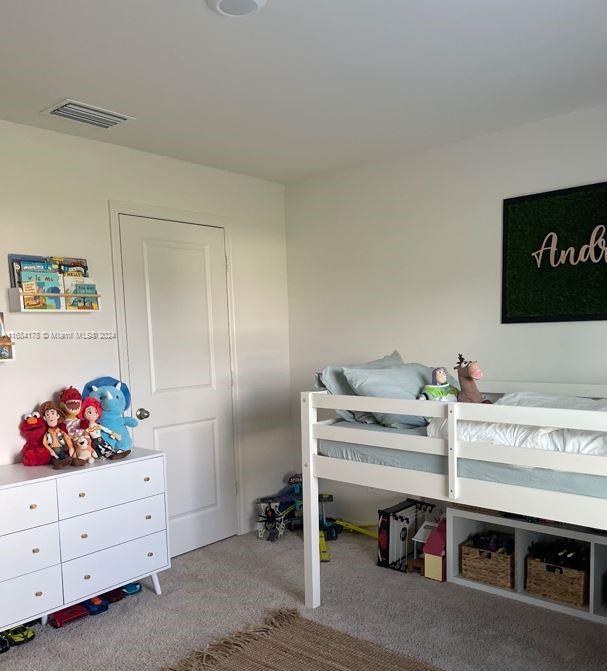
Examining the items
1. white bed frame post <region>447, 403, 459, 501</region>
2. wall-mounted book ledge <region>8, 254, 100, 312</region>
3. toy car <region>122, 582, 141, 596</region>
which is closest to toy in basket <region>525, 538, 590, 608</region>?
white bed frame post <region>447, 403, 459, 501</region>

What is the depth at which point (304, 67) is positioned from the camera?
88.0 inches

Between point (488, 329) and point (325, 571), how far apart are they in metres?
1.55

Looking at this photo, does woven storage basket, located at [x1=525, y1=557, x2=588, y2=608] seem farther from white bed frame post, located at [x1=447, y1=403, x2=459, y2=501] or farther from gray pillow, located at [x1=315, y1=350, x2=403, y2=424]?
gray pillow, located at [x1=315, y1=350, x2=403, y2=424]

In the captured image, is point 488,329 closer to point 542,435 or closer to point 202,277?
point 542,435

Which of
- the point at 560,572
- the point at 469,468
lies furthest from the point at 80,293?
the point at 560,572

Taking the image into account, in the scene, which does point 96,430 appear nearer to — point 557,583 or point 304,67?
point 304,67

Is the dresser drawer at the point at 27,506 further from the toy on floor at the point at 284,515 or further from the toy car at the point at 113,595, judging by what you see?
the toy on floor at the point at 284,515

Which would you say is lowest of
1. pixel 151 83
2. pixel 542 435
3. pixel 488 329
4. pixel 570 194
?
pixel 542 435

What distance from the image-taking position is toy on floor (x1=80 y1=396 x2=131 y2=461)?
2.77 metres

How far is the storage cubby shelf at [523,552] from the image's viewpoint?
98.7 inches

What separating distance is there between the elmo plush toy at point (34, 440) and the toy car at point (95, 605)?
2.25 feet

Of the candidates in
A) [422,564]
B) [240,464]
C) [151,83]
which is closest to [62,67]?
[151,83]

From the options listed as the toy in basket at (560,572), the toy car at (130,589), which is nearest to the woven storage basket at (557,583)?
the toy in basket at (560,572)

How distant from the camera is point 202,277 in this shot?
3.54 metres
